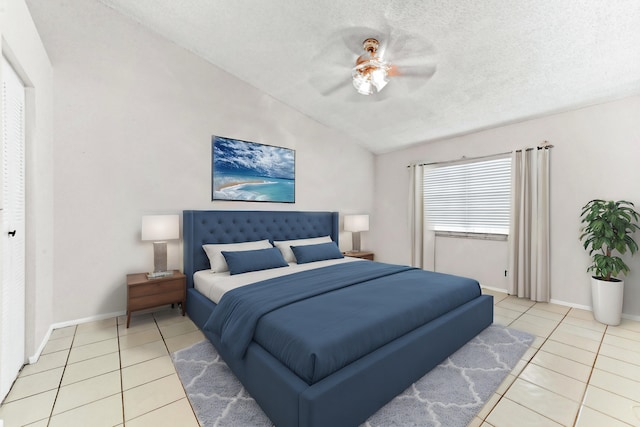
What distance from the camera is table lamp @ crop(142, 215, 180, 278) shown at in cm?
303

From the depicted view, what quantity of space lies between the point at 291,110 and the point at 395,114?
1620 millimetres

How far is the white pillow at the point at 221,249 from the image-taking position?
323 centimetres

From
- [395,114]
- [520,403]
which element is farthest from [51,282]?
[395,114]

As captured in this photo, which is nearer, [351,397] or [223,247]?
[351,397]

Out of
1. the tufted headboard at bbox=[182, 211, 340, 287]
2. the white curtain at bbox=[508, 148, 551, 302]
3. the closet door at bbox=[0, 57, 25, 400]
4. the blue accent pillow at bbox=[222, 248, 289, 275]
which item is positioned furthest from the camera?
the white curtain at bbox=[508, 148, 551, 302]

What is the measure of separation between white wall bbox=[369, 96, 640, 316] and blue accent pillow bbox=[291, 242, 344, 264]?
2.34 meters

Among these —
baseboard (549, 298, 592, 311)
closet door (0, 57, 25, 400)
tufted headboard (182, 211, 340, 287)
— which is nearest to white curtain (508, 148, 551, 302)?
baseboard (549, 298, 592, 311)

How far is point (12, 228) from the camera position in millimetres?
1982

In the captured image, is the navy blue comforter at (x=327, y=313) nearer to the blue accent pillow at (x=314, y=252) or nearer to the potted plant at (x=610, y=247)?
the blue accent pillow at (x=314, y=252)

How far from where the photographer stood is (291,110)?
445cm

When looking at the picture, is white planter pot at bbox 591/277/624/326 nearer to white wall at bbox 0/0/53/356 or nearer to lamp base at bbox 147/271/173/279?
lamp base at bbox 147/271/173/279

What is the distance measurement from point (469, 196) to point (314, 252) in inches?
105

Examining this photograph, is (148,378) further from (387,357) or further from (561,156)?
(561,156)

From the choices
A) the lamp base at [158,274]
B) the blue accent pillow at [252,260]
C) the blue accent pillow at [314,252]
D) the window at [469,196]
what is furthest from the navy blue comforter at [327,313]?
the window at [469,196]
